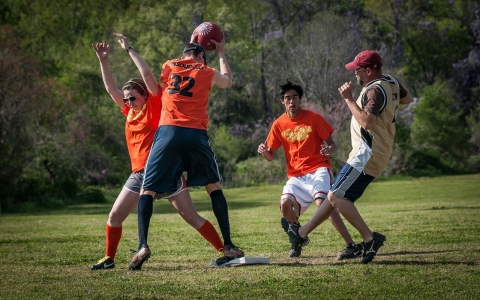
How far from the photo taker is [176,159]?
8.34 metres

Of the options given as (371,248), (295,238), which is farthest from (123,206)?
(371,248)

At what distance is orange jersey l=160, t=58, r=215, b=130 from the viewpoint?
8.38m

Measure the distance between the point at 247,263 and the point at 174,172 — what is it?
3.85 ft

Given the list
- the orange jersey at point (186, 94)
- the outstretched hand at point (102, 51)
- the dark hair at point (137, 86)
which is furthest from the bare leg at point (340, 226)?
the outstretched hand at point (102, 51)

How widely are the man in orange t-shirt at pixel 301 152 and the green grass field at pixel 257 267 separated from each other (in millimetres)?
608

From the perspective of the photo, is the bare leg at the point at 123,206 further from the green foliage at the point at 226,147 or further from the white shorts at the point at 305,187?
the green foliage at the point at 226,147

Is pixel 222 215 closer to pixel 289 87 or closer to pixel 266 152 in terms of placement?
pixel 266 152

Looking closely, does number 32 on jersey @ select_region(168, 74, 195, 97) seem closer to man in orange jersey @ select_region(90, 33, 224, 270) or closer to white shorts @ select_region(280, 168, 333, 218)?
man in orange jersey @ select_region(90, 33, 224, 270)

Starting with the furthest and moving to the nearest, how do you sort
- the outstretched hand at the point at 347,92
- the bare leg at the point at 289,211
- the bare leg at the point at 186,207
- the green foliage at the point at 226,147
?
the green foliage at the point at 226,147, the bare leg at the point at 289,211, the bare leg at the point at 186,207, the outstretched hand at the point at 347,92

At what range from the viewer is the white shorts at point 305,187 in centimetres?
980

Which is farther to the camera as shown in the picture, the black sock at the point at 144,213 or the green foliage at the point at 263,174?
the green foliage at the point at 263,174

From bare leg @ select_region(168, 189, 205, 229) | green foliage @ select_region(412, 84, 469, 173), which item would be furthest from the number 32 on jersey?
green foliage @ select_region(412, 84, 469, 173)

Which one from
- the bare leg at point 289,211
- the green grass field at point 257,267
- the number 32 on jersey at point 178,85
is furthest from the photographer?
the bare leg at point 289,211

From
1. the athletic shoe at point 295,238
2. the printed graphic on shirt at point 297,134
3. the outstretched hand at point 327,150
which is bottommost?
the athletic shoe at point 295,238
